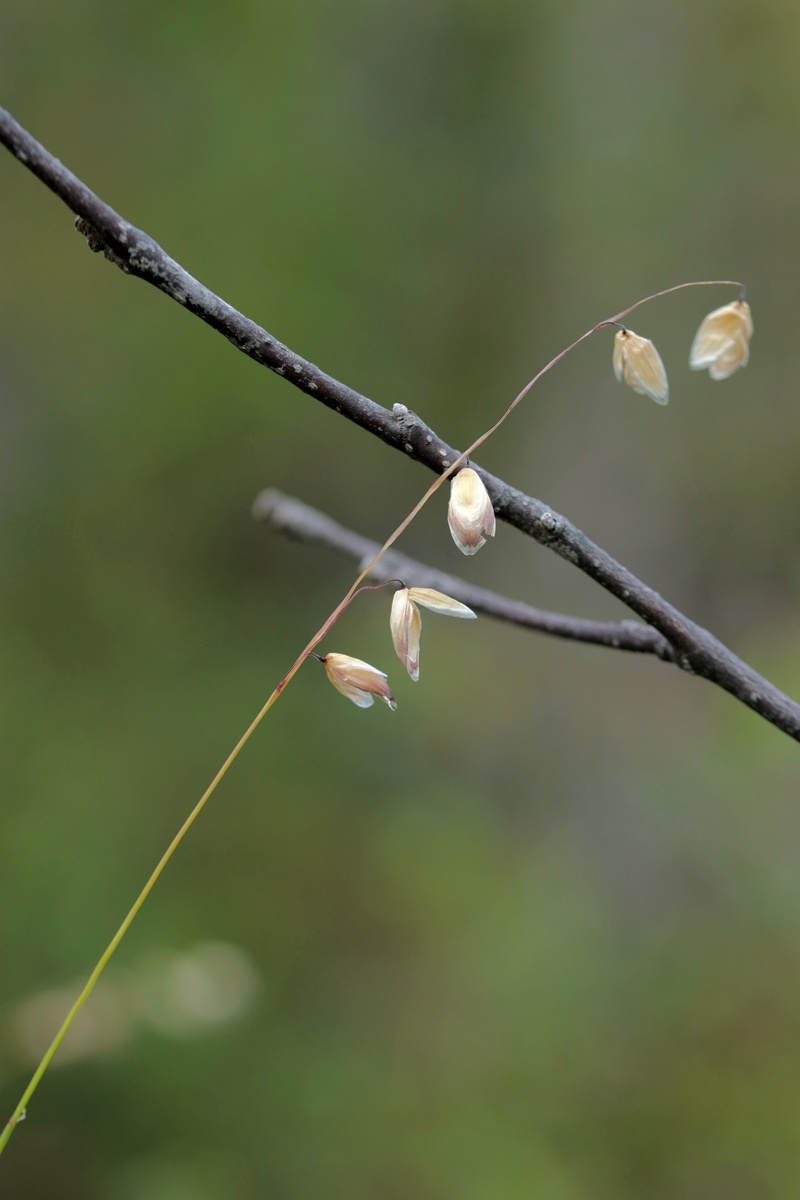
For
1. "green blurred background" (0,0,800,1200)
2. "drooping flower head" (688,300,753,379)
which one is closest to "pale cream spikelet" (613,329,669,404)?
"drooping flower head" (688,300,753,379)

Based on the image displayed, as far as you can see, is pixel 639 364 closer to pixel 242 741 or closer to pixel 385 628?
pixel 242 741

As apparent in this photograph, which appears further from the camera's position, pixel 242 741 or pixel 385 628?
pixel 385 628

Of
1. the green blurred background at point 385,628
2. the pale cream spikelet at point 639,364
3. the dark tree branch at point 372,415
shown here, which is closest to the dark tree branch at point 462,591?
the dark tree branch at point 372,415

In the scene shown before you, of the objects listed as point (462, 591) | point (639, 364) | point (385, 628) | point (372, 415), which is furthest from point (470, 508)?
point (385, 628)

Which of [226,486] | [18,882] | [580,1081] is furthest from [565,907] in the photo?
[226,486]

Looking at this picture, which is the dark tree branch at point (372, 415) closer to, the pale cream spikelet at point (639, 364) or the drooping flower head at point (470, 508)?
the drooping flower head at point (470, 508)

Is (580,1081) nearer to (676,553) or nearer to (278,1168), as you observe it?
(278,1168)
